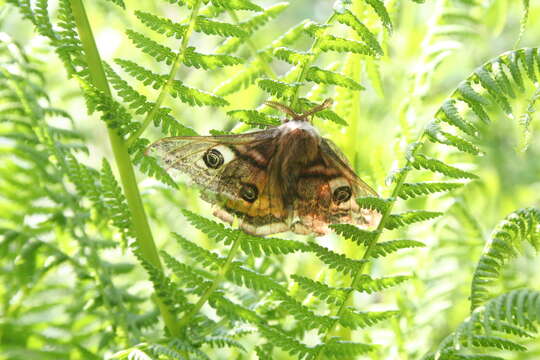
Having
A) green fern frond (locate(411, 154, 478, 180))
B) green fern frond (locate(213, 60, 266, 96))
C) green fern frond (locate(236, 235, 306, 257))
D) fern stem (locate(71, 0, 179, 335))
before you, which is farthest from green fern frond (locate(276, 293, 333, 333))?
green fern frond (locate(213, 60, 266, 96))

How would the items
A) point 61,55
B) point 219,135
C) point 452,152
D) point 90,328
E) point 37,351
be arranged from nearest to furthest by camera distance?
A: point 61,55
point 219,135
point 37,351
point 452,152
point 90,328

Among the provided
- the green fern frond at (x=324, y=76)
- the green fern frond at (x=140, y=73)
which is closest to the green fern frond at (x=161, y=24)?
the green fern frond at (x=140, y=73)

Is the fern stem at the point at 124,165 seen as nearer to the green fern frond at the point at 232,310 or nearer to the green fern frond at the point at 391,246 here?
the green fern frond at the point at 232,310

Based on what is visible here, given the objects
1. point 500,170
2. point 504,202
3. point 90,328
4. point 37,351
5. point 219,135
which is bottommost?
point 37,351

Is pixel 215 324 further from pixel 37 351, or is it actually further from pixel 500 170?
pixel 500 170

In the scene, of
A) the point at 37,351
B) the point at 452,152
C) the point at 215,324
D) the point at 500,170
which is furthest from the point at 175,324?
the point at 500,170
